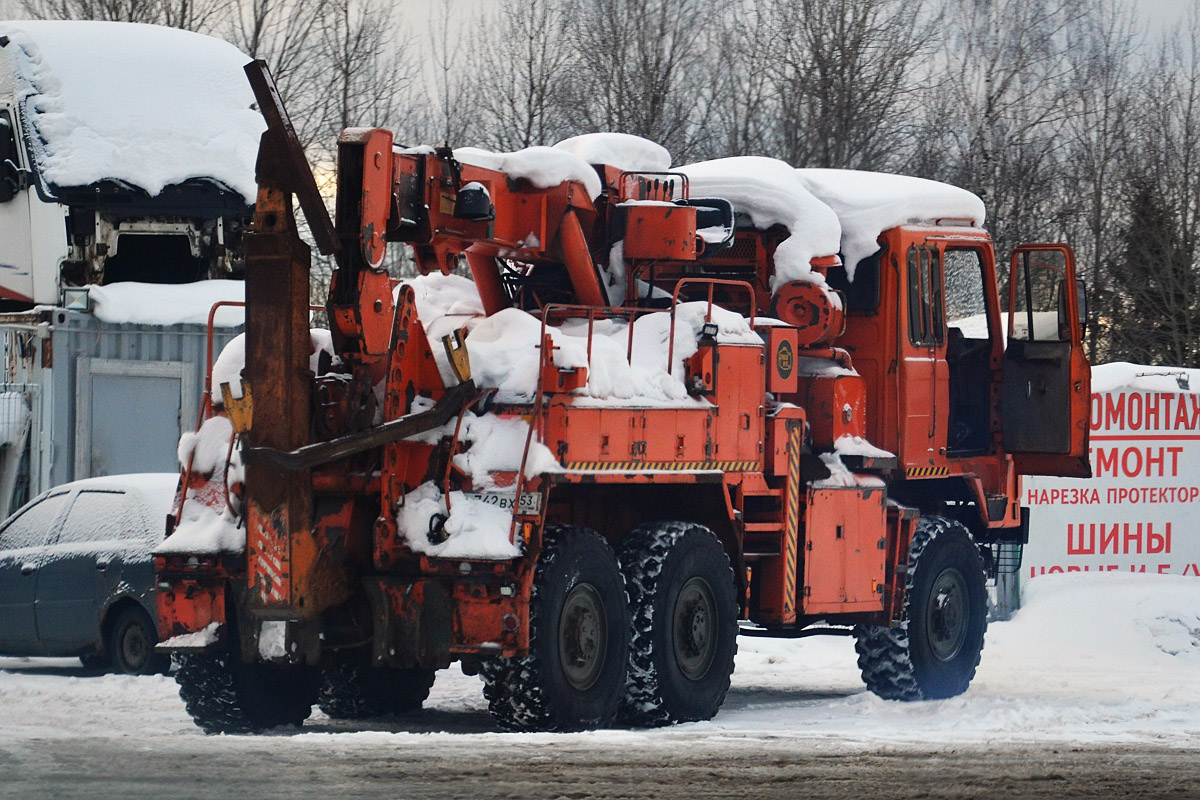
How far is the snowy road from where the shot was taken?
7.68m

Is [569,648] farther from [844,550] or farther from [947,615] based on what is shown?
[947,615]

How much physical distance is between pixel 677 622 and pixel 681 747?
5.60 ft

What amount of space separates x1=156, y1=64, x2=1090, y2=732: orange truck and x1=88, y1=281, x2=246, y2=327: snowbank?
7024mm

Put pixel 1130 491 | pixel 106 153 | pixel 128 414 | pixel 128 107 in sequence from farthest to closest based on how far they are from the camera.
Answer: pixel 128 107 < pixel 106 153 < pixel 128 414 < pixel 1130 491

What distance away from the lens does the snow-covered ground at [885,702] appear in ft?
31.7

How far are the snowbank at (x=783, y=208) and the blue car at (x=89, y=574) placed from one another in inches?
176

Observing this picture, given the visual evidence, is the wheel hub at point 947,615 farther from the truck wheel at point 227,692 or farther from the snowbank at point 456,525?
the truck wheel at point 227,692

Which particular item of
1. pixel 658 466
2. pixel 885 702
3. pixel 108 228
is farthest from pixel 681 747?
pixel 108 228

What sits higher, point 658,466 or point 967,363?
point 967,363

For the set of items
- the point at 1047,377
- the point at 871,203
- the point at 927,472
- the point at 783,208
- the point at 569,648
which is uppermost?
the point at 871,203

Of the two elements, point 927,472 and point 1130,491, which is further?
point 1130,491

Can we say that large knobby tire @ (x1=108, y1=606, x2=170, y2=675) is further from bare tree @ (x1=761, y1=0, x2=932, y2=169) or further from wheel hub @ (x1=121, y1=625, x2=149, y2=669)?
bare tree @ (x1=761, y1=0, x2=932, y2=169)

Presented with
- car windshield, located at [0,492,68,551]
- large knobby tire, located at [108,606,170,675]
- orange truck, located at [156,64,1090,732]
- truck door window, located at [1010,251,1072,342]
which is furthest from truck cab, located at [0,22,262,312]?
truck door window, located at [1010,251,1072,342]

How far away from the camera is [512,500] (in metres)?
9.42
